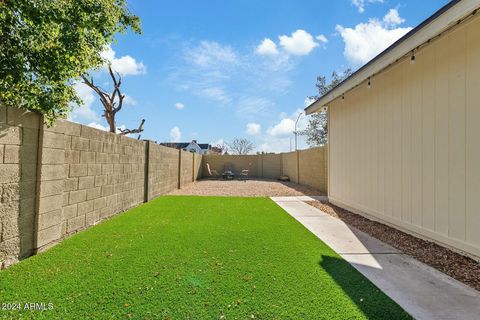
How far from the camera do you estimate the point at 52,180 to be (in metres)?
3.35

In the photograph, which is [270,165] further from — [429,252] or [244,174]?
[429,252]

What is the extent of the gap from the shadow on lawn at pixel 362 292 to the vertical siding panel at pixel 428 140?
6.45 feet

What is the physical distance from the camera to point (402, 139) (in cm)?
458

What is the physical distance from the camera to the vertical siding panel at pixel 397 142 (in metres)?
4.66

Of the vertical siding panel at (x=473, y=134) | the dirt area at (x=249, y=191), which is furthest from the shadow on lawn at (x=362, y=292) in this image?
the dirt area at (x=249, y=191)

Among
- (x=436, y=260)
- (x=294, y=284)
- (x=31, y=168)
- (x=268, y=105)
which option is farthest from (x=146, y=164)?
(x=268, y=105)

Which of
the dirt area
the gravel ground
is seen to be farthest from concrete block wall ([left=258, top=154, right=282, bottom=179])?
the gravel ground

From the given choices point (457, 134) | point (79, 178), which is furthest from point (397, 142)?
point (79, 178)

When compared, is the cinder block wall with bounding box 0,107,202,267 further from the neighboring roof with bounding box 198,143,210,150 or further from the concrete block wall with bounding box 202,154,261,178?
the neighboring roof with bounding box 198,143,210,150

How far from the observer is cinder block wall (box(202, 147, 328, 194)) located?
1082 cm

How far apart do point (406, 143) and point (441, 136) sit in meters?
0.78

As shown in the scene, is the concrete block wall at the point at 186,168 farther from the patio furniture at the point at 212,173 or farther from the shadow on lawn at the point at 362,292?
the shadow on lawn at the point at 362,292

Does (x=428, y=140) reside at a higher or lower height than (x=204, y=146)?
lower

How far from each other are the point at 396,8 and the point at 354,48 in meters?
2.96
